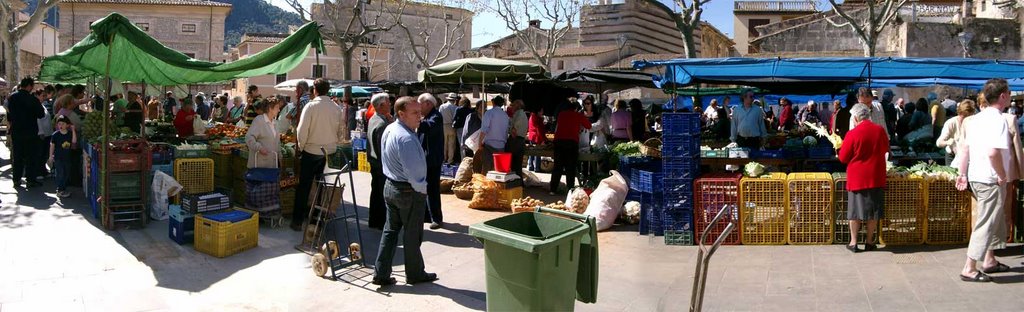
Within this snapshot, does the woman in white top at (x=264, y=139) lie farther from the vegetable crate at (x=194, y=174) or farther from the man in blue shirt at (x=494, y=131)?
the man in blue shirt at (x=494, y=131)

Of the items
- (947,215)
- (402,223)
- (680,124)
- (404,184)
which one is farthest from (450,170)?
(947,215)

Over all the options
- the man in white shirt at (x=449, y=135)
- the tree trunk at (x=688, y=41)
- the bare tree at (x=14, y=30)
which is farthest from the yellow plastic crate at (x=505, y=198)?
the bare tree at (x=14, y=30)

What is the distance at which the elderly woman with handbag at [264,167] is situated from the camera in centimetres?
808

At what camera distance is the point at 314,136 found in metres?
7.83

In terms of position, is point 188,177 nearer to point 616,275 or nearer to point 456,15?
point 616,275

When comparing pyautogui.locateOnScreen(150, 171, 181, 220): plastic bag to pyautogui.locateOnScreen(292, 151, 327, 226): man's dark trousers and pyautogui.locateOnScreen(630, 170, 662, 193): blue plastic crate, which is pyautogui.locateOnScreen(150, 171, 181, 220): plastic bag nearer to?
pyautogui.locateOnScreen(292, 151, 327, 226): man's dark trousers

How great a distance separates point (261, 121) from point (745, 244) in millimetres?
5263

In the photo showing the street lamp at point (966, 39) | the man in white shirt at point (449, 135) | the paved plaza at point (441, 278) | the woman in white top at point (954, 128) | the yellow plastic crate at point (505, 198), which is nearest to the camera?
the paved plaza at point (441, 278)

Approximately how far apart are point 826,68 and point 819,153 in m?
1.06

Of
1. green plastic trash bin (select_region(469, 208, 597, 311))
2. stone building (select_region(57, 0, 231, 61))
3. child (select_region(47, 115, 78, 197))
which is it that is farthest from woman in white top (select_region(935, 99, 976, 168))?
stone building (select_region(57, 0, 231, 61))

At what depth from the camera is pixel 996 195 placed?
566cm

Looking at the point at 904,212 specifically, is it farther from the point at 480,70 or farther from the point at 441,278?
the point at 480,70

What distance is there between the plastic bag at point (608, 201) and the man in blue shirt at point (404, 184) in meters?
3.02

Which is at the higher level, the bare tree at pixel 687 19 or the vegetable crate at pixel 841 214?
the bare tree at pixel 687 19
